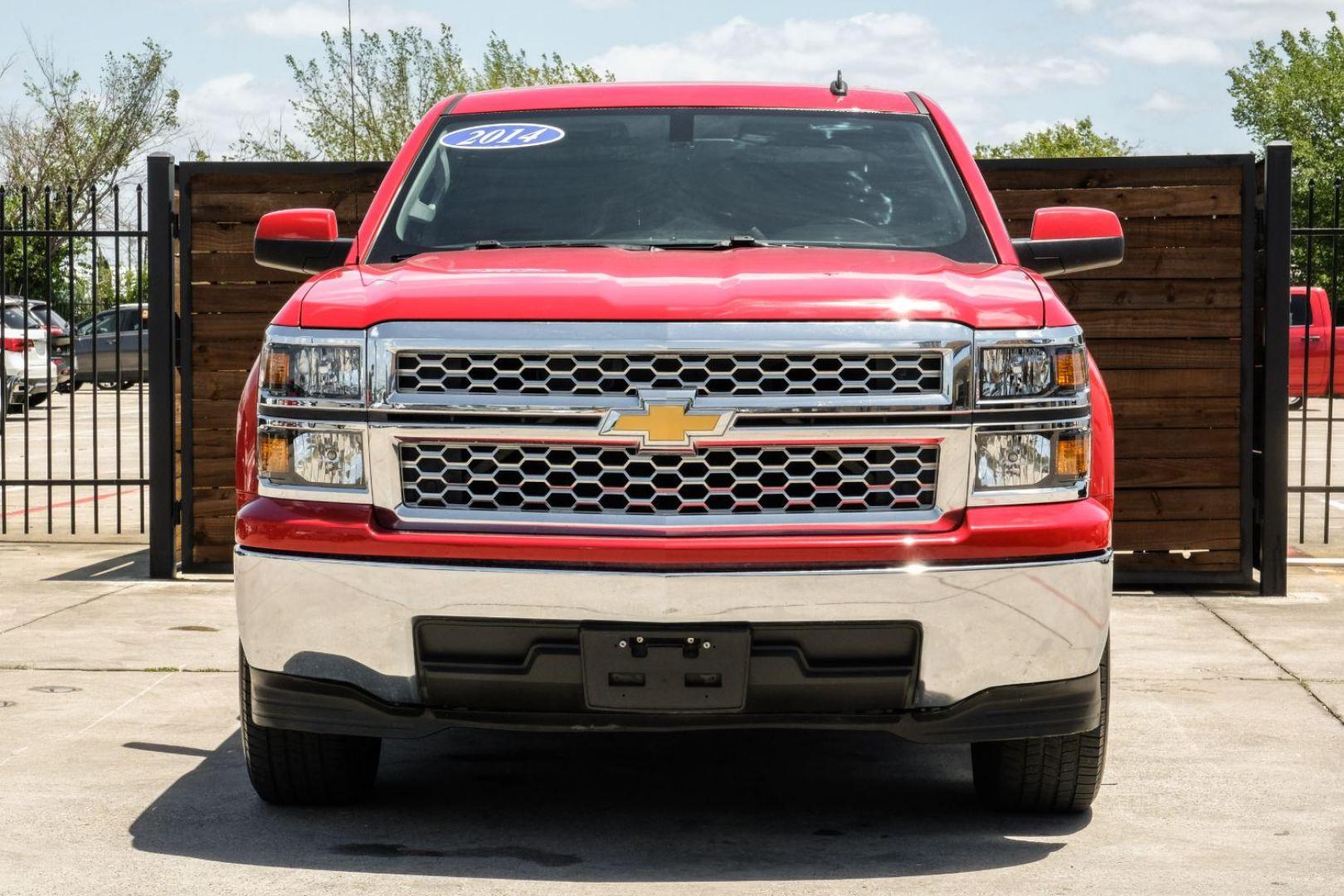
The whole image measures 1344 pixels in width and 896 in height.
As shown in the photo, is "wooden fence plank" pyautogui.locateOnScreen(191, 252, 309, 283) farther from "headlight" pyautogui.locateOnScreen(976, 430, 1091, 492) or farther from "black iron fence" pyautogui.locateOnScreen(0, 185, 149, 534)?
"headlight" pyautogui.locateOnScreen(976, 430, 1091, 492)

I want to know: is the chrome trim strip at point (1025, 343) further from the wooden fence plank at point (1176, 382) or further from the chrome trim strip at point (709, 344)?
the wooden fence plank at point (1176, 382)

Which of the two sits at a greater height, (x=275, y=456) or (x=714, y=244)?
(x=714, y=244)

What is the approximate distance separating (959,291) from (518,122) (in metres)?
1.95

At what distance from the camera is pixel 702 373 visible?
14.0 feet

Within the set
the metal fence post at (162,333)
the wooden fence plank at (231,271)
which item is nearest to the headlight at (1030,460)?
the wooden fence plank at (231,271)

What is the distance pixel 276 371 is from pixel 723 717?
4.47 feet

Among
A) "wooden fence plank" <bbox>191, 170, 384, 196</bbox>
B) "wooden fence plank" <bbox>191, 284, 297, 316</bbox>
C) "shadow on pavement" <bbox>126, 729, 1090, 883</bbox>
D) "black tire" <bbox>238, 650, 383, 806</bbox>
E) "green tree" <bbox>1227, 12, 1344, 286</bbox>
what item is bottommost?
"shadow on pavement" <bbox>126, 729, 1090, 883</bbox>

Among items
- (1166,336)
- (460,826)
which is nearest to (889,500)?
(460,826)

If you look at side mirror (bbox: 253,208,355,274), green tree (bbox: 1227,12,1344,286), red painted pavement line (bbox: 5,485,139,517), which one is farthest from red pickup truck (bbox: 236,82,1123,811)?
green tree (bbox: 1227,12,1344,286)

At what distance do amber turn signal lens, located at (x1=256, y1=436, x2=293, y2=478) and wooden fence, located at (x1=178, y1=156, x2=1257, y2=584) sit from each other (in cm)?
503

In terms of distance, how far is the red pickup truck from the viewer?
4227 millimetres

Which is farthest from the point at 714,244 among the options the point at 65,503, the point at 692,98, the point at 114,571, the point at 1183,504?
the point at 65,503

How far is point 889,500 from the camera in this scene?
4.32 metres

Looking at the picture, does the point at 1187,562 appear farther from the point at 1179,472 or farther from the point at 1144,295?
the point at 1144,295
